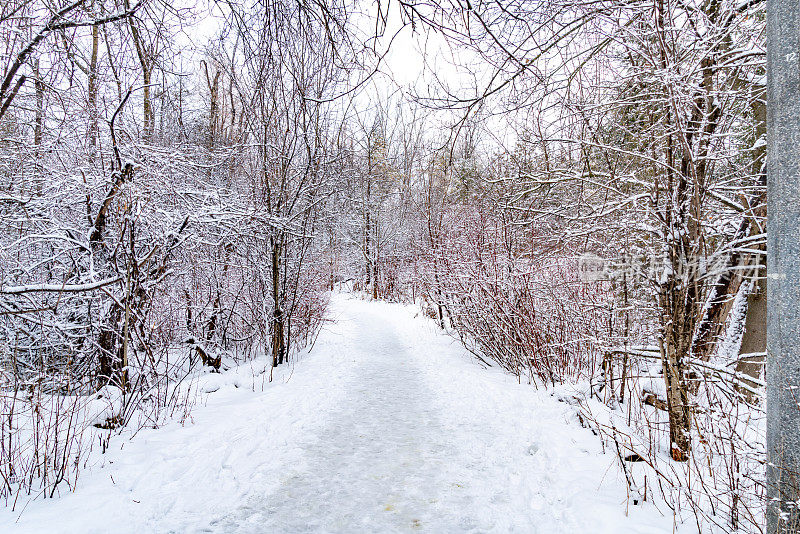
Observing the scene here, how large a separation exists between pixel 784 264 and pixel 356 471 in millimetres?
3476

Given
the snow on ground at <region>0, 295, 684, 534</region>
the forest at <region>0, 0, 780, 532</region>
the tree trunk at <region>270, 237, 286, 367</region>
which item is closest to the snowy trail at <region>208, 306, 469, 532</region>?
the snow on ground at <region>0, 295, 684, 534</region>

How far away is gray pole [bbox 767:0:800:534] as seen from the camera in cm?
179

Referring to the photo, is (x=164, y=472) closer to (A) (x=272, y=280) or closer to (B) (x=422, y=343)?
(A) (x=272, y=280)

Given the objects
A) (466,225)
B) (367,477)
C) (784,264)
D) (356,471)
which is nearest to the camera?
(784,264)

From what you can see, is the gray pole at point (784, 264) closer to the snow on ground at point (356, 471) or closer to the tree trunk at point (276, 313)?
the snow on ground at point (356, 471)

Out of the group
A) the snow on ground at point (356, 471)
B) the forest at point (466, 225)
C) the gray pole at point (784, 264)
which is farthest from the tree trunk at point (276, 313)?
the gray pole at point (784, 264)

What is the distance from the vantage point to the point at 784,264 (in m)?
1.83

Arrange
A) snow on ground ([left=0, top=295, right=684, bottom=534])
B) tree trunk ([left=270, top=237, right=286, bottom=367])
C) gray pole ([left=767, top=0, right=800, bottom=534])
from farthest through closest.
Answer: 1. tree trunk ([left=270, top=237, right=286, bottom=367])
2. snow on ground ([left=0, top=295, right=684, bottom=534])
3. gray pole ([left=767, top=0, right=800, bottom=534])

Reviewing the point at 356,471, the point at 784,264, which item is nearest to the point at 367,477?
the point at 356,471

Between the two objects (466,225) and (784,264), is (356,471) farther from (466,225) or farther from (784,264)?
(466,225)

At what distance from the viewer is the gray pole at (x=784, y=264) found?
1.79 m

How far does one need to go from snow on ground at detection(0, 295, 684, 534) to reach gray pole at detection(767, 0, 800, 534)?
1068mm

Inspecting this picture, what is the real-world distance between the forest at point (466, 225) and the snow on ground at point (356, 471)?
0.27 meters

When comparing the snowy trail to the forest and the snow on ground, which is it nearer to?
the snow on ground
